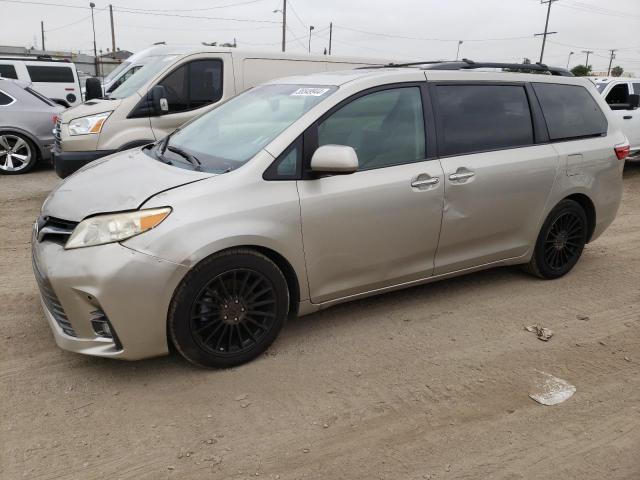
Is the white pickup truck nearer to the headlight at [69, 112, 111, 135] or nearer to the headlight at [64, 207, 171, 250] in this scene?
the headlight at [69, 112, 111, 135]

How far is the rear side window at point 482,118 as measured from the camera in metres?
3.85

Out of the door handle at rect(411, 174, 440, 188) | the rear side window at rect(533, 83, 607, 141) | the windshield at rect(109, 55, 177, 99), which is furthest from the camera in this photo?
the windshield at rect(109, 55, 177, 99)

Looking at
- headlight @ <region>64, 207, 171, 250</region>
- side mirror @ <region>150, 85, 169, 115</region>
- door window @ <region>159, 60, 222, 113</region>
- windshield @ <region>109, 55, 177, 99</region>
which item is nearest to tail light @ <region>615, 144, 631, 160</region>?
headlight @ <region>64, 207, 171, 250</region>

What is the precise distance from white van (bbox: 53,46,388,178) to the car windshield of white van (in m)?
3.02

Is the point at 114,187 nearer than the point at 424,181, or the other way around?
the point at 114,187

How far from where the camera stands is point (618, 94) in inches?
438

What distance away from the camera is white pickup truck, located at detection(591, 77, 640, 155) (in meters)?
10.1

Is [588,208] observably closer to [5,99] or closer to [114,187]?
[114,187]

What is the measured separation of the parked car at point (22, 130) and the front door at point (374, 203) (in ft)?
23.4

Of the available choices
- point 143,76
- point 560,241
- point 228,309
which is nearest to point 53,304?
point 228,309

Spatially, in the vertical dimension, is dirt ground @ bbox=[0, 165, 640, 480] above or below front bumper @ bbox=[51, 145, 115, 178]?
below

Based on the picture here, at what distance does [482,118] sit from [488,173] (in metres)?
0.44

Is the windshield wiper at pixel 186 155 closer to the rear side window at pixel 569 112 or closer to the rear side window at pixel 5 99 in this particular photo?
the rear side window at pixel 569 112

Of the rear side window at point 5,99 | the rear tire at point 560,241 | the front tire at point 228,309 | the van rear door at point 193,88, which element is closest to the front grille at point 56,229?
the front tire at point 228,309
